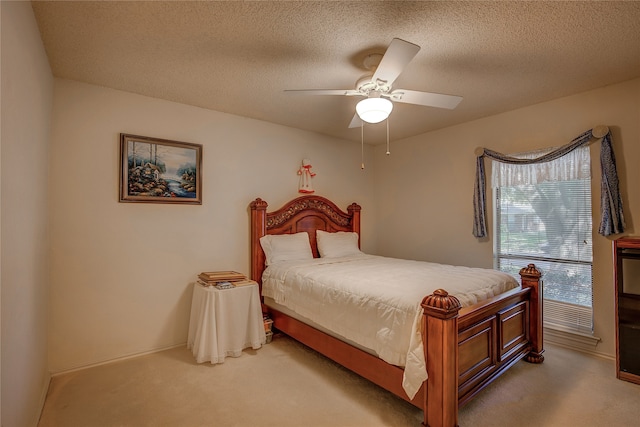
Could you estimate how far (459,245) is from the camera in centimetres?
391

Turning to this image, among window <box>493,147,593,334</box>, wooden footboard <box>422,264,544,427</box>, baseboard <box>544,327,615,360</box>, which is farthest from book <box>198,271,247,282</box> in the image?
baseboard <box>544,327,615,360</box>

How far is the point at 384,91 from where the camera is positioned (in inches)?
87.4

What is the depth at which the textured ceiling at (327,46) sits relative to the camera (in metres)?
1.79

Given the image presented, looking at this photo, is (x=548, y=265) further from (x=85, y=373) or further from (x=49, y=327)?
(x=49, y=327)

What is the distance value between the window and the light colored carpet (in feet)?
1.78

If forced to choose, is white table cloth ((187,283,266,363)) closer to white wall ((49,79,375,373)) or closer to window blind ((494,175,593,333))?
white wall ((49,79,375,373))

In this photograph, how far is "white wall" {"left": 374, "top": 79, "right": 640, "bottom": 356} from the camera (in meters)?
2.75

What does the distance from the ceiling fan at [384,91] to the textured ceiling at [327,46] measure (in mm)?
234

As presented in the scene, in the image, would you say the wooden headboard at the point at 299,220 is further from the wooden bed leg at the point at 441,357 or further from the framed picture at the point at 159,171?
the wooden bed leg at the point at 441,357

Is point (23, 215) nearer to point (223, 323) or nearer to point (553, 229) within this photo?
point (223, 323)

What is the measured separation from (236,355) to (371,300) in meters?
1.51

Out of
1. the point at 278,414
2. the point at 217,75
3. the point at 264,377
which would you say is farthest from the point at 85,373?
the point at 217,75

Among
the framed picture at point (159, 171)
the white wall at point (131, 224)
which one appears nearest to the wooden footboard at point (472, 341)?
the white wall at point (131, 224)

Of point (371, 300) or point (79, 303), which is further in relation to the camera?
point (79, 303)
